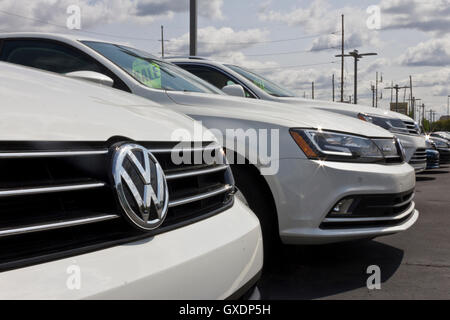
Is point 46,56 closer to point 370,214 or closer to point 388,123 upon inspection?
point 370,214

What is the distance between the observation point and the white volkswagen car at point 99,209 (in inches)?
51.9

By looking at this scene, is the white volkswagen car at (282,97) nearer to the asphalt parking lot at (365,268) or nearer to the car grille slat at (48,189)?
the asphalt parking lot at (365,268)

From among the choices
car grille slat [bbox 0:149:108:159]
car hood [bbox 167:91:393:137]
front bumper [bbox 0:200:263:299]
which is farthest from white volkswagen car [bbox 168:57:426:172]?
car grille slat [bbox 0:149:108:159]

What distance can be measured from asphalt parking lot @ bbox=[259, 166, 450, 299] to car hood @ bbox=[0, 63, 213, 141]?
35.9 inches

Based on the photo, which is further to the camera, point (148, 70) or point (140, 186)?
point (148, 70)

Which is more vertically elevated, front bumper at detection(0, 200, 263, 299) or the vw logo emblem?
the vw logo emblem

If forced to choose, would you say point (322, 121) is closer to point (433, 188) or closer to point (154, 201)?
point (154, 201)

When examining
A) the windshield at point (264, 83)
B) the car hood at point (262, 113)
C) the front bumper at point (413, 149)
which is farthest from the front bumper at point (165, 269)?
the front bumper at point (413, 149)

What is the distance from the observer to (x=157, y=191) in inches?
66.1

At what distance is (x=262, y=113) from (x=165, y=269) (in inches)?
89.3

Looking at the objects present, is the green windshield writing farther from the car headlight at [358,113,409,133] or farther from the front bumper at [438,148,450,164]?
the front bumper at [438,148,450,164]

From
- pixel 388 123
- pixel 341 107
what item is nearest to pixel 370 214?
pixel 341 107

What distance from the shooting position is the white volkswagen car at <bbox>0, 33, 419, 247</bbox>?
3.38 metres
